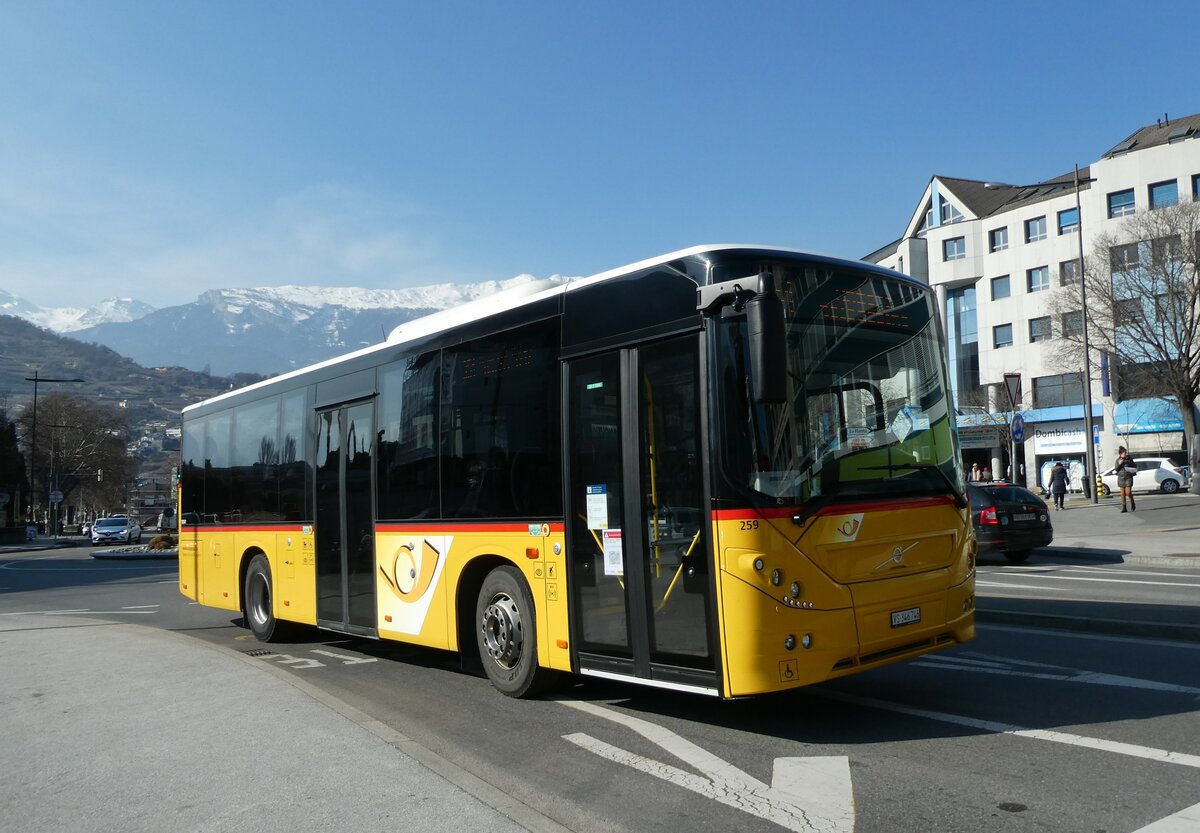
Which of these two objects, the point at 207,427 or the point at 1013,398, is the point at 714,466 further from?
the point at 1013,398

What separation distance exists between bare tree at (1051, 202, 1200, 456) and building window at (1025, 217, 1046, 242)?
56.8ft

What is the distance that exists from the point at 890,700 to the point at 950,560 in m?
1.18

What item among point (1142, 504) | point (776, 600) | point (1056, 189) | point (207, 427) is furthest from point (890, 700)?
point (1056, 189)

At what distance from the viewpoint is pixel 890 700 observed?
24.5ft

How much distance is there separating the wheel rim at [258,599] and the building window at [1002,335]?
62301 mm

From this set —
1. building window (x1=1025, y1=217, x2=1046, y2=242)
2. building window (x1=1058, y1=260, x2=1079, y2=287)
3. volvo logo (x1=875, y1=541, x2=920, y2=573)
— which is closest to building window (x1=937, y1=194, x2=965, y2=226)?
→ building window (x1=1025, y1=217, x2=1046, y2=242)

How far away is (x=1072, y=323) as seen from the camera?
154 feet

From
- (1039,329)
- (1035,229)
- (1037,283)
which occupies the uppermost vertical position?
(1035,229)

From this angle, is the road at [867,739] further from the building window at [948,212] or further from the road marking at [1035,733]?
the building window at [948,212]

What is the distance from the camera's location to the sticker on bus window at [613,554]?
7.04m

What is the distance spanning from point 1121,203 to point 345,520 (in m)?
59.5

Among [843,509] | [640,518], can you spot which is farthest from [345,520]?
[843,509]

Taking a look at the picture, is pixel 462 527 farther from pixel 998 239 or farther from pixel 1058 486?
pixel 998 239

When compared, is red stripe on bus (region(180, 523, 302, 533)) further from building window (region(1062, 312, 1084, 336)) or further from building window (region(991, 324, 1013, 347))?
building window (region(991, 324, 1013, 347))
